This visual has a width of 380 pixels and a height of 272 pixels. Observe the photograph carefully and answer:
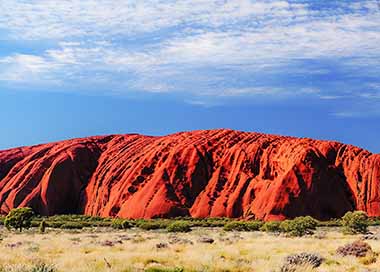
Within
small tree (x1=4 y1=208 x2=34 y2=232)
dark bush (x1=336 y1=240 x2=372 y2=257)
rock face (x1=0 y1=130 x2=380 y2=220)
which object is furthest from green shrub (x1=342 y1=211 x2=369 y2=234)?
rock face (x1=0 y1=130 x2=380 y2=220)

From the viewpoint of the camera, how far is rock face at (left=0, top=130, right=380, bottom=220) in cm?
7556

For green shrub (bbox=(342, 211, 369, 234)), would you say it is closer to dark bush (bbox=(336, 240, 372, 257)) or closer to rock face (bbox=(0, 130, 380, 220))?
dark bush (bbox=(336, 240, 372, 257))

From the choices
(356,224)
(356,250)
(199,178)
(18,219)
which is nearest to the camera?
(356,250)

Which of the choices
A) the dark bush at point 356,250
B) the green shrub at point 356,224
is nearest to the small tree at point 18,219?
the green shrub at point 356,224

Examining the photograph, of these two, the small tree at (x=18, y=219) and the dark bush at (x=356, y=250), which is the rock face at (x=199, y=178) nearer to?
the small tree at (x=18, y=219)

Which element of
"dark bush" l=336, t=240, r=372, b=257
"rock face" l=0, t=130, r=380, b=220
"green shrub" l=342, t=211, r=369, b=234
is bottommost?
"rock face" l=0, t=130, r=380, b=220

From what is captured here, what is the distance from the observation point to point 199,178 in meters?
82.8

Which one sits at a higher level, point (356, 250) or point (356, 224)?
point (356, 250)

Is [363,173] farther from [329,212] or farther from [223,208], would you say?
[223,208]

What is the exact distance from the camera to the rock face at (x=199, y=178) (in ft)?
248

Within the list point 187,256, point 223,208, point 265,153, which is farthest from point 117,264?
point 265,153

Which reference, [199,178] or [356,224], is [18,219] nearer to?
[356,224]

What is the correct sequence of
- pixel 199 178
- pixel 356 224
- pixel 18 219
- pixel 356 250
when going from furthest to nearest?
pixel 199 178
pixel 18 219
pixel 356 224
pixel 356 250

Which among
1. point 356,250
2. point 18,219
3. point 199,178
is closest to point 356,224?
point 356,250
